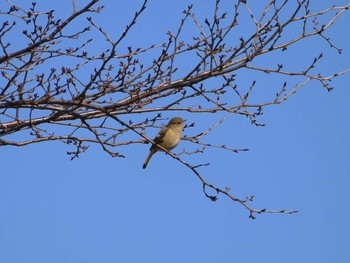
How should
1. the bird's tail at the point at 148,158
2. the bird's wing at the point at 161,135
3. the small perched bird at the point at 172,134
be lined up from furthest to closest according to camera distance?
1. the bird's tail at the point at 148,158
2. the bird's wing at the point at 161,135
3. the small perched bird at the point at 172,134

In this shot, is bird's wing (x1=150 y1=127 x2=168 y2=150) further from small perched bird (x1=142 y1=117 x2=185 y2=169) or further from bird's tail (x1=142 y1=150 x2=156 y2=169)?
bird's tail (x1=142 y1=150 x2=156 y2=169)

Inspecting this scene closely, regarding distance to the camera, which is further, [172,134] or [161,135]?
[161,135]

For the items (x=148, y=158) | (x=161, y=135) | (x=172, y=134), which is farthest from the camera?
(x=148, y=158)

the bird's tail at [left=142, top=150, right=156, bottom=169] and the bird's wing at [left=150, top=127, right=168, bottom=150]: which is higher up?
the bird's wing at [left=150, top=127, right=168, bottom=150]

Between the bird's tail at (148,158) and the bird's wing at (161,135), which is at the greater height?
the bird's wing at (161,135)

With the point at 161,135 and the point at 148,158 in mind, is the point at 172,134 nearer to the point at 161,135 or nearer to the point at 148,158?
the point at 161,135

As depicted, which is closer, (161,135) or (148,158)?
(161,135)

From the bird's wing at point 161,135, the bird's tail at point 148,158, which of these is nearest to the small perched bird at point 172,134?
the bird's wing at point 161,135

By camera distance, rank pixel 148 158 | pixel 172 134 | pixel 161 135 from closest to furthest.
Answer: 1. pixel 172 134
2. pixel 161 135
3. pixel 148 158

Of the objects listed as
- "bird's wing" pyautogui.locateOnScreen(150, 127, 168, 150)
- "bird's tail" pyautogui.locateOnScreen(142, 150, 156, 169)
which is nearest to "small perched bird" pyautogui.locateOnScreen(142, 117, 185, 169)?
"bird's wing" pyautogui.locateOnScreen(150, 127, 168, 150)

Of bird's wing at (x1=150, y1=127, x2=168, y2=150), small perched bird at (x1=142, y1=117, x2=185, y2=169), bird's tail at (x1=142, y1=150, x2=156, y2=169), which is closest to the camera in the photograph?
small perched bird at (x1=142, y1=117, x2=185, y2=169)

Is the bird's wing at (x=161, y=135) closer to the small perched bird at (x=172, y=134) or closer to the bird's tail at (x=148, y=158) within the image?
the small perched bird at (x=172, y=134)

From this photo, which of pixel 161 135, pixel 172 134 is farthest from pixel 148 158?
pixel 172 134

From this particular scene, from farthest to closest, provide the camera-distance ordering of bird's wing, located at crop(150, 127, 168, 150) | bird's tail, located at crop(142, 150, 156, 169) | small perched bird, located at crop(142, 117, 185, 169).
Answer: bird's tail, located at crop(142, 150, 156, 169)
bird's wing, located at crop(150, 127, 168, 150)
small perched bird, located at crop(142, 117, 185, 169)
